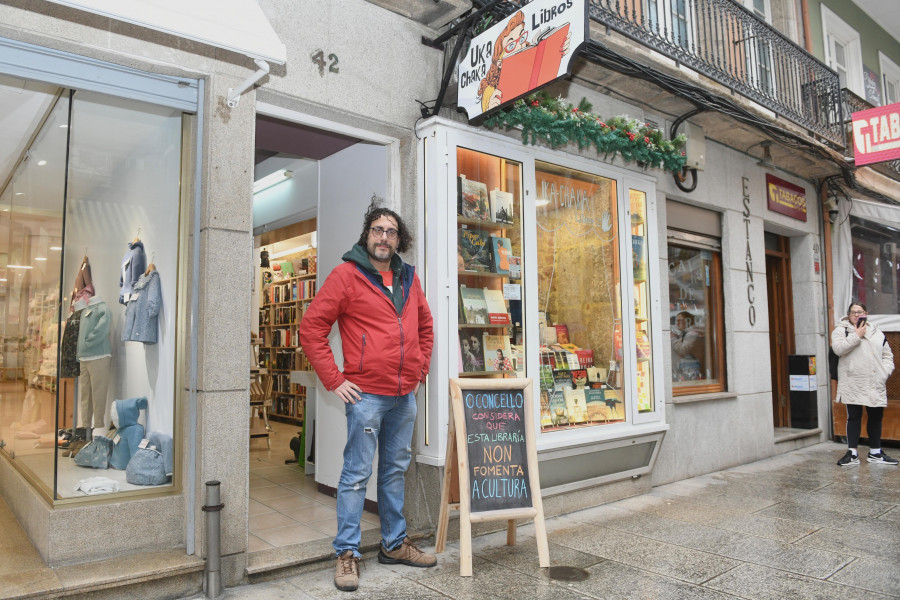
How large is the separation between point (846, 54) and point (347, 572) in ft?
42.5

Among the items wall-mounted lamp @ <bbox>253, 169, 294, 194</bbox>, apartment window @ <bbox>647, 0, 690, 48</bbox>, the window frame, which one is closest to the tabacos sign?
apartment window @ <bbox>647, 0, 690, 48</bbox>

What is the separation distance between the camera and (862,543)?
4.36 meters

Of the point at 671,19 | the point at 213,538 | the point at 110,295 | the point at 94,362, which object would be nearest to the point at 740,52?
the point at 671,19

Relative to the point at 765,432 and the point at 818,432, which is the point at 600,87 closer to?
the point at 765,432

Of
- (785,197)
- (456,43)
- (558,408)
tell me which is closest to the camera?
(456,43)

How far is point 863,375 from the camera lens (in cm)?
743

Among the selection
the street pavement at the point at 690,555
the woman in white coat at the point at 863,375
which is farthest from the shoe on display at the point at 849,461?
the street pavement at the point at 690,555

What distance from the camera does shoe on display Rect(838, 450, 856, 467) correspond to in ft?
23.8

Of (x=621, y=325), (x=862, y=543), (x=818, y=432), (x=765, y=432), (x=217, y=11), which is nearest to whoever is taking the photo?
(x=217, y=11)

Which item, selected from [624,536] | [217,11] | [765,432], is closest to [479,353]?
[624,536]

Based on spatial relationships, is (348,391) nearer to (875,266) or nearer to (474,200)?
(474,200)

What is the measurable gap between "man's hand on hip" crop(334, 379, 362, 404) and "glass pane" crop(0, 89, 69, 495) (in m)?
1.78

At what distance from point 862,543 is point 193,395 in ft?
15.2

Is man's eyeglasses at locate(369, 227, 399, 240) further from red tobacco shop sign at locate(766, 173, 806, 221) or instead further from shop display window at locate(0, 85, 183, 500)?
red tobacco shop sign at locate(766, 173, 806, 221)
